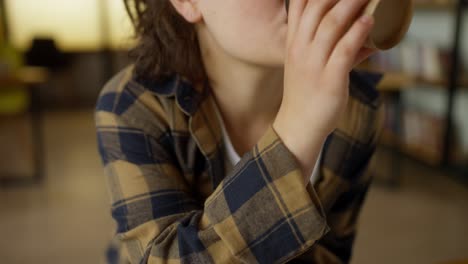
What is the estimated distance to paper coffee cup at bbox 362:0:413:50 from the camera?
1.45ft

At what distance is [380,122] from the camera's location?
2.95 ft

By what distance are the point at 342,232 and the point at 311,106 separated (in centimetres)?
45

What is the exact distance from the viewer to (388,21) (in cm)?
47

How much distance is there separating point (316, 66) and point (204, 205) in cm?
23

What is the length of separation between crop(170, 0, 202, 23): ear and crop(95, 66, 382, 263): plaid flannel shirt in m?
0.10

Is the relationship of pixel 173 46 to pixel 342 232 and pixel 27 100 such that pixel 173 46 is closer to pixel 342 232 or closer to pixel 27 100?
pixel 342 232

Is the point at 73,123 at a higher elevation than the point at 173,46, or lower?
lower

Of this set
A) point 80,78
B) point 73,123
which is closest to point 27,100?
point 73,123

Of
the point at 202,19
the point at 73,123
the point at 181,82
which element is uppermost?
the point at 202,19

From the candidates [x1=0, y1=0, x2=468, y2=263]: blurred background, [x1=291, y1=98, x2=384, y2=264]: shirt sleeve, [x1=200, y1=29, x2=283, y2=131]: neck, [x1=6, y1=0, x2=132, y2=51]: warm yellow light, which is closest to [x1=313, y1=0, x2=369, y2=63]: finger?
[x1=200, y1=29, x2=283, y2=131]: neck

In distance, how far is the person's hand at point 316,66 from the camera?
45 centimetres

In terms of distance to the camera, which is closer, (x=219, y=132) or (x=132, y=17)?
(x=219, y=132)

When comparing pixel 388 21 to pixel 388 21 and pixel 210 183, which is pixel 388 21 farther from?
pixel 210 183

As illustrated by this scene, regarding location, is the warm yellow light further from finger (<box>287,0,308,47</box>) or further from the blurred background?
finger (<box>287,0,308,47</box>)
